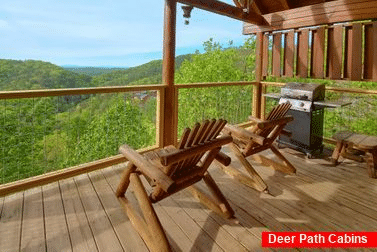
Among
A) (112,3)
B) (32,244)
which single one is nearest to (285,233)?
(32,244)

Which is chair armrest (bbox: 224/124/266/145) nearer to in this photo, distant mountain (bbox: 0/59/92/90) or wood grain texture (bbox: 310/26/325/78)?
wood grain texture (bbox: 310/26/325/78)

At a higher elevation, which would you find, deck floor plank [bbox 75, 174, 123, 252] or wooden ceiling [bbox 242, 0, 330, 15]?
wooden ceiling [bbox 242, 0, 330, 15]

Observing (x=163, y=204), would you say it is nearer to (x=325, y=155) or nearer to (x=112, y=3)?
(x=325, y=155)

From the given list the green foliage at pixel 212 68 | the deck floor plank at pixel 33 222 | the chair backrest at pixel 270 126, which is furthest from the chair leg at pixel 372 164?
the green foliage at pixel 212 68

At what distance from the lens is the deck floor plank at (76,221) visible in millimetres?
2182

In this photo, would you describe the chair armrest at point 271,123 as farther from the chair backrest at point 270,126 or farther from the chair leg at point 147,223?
the chair leg at point 147,223

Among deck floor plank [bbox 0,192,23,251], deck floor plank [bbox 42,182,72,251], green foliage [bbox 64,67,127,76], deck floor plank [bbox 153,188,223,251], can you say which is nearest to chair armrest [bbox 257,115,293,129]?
deck floor plank [bbox 153,188,223,251]

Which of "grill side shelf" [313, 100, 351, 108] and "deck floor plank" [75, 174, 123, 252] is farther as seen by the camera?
"grill side shelf" [313, 100, 351, 108]

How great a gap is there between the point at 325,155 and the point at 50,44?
51.1 metres

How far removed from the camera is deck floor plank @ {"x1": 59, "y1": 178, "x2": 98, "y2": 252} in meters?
2.18

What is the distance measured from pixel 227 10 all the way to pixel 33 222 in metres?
4.29

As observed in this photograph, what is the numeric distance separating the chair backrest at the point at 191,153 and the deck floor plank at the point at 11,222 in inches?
45.0

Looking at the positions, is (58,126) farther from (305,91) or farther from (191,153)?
(305,91)

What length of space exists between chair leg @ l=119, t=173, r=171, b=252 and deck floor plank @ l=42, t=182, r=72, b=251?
0.54 metres
